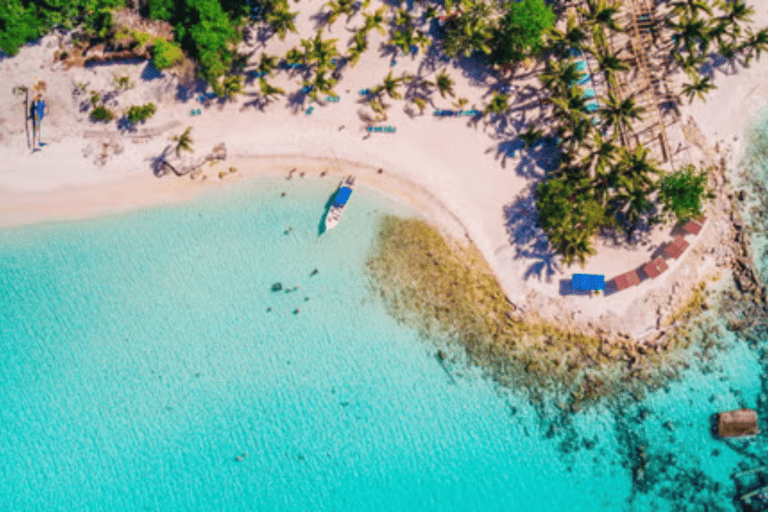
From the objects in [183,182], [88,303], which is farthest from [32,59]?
[88,303]

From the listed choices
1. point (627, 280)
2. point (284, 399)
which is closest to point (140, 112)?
point (284, 399)

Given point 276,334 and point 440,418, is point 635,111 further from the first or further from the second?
point 276,334

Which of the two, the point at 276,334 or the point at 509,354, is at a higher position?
the point at 276,334

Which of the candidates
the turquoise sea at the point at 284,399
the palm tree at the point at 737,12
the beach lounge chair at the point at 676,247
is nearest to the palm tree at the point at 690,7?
the palm tree at the point at 737,12

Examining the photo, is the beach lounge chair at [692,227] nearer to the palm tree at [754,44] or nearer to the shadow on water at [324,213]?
the palm tree at [754,44]

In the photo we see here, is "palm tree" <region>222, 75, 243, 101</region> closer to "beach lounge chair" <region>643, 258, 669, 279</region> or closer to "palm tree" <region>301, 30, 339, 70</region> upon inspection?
"palm tree" <region>301, 30, 339, 70</region>

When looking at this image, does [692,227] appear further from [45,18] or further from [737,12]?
[45,18]
